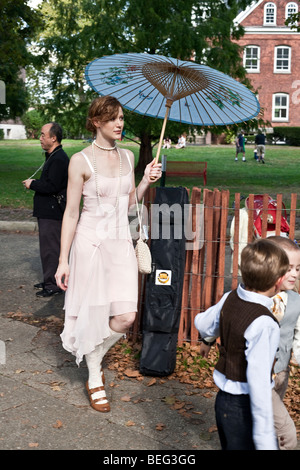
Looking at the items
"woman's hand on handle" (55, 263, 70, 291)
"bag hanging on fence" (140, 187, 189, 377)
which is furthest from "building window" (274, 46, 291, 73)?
"woman's hand on handle" (55, 263, 70, 291)

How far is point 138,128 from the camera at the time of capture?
20.8 metres

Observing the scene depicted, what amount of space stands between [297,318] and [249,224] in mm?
1822

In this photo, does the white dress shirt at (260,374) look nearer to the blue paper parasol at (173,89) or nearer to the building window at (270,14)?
the blue paper parasol at (173,89)

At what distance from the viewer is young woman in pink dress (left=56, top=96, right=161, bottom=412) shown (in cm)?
439

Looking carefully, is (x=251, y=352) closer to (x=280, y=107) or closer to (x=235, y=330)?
(x=235, y=330)

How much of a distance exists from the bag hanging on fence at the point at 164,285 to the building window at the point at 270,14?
5528 cm

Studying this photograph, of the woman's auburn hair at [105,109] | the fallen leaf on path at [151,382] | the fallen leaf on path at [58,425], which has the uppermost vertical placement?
the woman's auburn hair at [105,109]

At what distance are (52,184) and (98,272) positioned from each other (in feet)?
10.0

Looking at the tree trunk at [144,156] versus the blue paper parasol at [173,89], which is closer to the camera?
the blue paper parasol at [173,89]

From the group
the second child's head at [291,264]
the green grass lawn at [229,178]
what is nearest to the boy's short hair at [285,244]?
the second child's head at [291,264]

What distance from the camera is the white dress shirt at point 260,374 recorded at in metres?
2.82

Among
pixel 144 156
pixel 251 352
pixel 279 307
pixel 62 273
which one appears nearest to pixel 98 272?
pixel 62 273

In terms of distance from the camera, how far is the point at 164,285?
17.0ft

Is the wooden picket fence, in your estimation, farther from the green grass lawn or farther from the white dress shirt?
the green grass lawn
